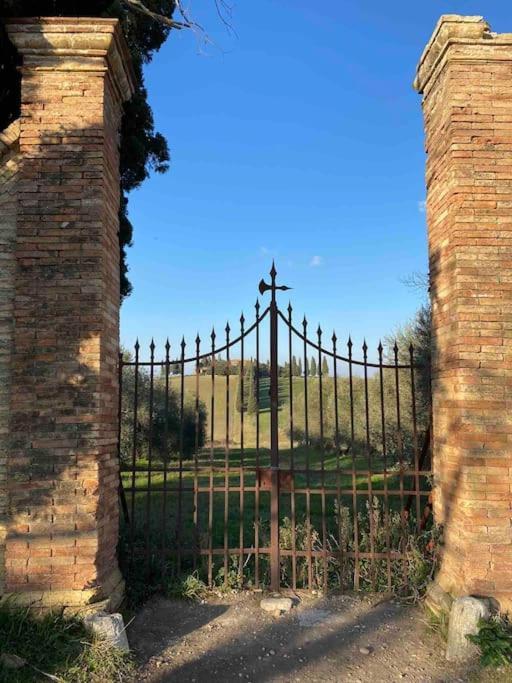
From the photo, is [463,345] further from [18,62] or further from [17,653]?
[18,62]

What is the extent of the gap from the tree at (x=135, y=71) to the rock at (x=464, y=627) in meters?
5.94

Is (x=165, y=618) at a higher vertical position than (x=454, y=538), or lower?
lower

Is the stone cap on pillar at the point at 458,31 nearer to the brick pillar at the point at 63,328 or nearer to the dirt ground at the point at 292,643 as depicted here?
the brick pillar at the point at 63,328

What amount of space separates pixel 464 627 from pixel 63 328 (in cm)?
390

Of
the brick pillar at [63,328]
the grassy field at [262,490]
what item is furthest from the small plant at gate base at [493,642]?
the brick pillar at [63,328]

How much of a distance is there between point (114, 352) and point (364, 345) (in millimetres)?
2481

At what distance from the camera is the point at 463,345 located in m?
4.43

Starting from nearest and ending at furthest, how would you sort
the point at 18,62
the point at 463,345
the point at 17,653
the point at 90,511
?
the point at 17,653
the point at 90,511
the point at 463,345
the point at 18,62

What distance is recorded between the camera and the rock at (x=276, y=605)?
15.5ft

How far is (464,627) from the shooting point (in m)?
3.91

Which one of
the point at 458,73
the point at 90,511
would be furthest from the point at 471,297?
the point at 90,511

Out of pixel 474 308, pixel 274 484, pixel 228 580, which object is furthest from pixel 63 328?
pixel 474 308

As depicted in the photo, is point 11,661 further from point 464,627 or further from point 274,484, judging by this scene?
point 464,627

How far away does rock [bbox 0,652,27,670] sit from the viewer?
11.7ft
